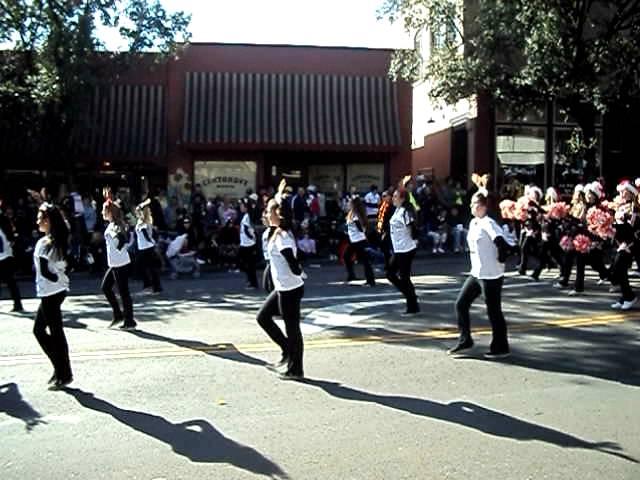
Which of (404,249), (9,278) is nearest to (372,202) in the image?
(404,249)

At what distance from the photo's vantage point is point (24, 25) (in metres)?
19.4

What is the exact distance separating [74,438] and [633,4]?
1970cm

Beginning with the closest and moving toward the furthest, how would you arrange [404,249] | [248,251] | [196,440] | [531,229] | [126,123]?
[196,440]
[404,249]
[248,251]
[531,229]
[126,123]

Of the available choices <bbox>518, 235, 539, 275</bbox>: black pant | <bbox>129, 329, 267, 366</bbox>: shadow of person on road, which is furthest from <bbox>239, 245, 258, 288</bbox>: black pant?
<bbox>518, 235, 539, 275</bbox>: black pant

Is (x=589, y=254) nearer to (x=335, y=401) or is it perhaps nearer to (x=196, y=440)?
(x=335, y=401)

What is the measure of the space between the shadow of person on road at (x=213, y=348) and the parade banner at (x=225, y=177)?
46.6 feet

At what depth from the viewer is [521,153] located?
25047mm

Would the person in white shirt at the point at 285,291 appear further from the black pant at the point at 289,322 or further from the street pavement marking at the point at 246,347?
the street pavement marking at the point at 246,347

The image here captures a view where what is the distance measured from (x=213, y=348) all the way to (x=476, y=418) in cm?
375

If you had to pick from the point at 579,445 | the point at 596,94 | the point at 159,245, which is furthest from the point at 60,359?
the point at 596,94

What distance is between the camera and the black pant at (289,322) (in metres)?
7.73

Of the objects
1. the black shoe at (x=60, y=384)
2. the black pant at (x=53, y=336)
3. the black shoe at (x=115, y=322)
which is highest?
the black pant at (x=53, y=336)

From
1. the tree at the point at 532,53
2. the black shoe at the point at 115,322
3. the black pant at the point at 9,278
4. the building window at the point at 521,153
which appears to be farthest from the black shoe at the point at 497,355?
the building window at the point at 521,153

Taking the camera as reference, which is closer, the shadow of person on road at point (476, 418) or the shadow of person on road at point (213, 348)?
the shadow of person on road at point (476, 418)
